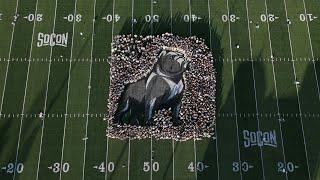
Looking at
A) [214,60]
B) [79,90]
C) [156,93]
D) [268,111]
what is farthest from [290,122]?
[79,90]

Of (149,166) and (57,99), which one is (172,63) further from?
(57,99)

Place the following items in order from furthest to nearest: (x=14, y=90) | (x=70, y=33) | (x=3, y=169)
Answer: (x=70, y=33) → (x=14, y=90) → (x=3, y=169)

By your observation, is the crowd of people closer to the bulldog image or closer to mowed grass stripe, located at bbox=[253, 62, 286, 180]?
the bulldog image

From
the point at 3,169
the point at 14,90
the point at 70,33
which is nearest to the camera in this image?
the point at 3,169

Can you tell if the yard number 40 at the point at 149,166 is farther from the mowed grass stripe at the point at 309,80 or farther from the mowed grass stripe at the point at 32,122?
the mowed grass stripe at the point at 309,80

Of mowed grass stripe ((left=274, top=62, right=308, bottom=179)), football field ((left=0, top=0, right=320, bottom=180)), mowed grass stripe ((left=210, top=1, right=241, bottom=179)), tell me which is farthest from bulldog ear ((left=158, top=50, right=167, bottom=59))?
mowed grass stripe ((left=274, top=62, right=308, bottom=179))

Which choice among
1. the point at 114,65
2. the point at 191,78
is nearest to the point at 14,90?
the point at 114,65

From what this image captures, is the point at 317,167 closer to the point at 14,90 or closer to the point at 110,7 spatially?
the point at 110,7
